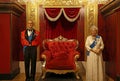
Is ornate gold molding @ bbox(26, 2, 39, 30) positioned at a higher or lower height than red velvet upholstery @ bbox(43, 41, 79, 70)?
higher

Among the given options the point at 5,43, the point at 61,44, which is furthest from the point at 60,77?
the point at 5,43

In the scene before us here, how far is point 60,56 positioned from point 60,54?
0.37 ft

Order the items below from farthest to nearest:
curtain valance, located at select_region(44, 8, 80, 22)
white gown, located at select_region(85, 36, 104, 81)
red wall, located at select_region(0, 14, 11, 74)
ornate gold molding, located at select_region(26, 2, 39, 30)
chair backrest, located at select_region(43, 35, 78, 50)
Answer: ornate gold molding, located at select_region(26, 2, 39, 30), curtain valance, located at select_region(44, 8, 80, 22), chair backrest, located at select_region(43, 35, 78, 50), red wall, located at select_region(0, 14, 11, 74), white gown, located at select_region(85, 36, 104, 81)

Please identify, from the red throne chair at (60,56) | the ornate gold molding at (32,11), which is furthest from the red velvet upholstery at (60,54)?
the ornate gold molding at (32,11)

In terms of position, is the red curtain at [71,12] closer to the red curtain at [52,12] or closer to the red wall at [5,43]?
the red curtain at [52,12]

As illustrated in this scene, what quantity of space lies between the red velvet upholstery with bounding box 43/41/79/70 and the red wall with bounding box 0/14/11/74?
1110 millimetres

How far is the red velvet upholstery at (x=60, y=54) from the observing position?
24.4ft

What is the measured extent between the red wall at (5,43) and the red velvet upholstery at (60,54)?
1.11m

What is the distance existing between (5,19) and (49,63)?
178 centimetres

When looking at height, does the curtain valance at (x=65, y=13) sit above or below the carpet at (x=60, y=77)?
above

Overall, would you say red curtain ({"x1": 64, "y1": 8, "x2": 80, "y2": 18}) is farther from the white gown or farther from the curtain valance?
the white gown

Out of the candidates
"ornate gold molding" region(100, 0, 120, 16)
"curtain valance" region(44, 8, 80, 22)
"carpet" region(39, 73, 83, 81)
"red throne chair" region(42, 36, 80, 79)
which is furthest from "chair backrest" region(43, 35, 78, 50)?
"ornate gold molding" region(100, 0, 120, 16)

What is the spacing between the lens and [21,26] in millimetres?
8680

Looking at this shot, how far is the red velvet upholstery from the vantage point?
7430mm
